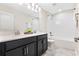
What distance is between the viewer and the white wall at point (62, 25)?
364 centimetres

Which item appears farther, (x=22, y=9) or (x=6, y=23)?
(x=22, y=9)

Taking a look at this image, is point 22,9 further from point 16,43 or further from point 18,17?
point 16,43

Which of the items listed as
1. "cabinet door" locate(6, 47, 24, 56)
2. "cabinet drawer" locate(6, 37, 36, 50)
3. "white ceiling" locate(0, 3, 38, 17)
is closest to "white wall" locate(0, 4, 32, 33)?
"white ceiling" locate(0, 3, 38, 17)

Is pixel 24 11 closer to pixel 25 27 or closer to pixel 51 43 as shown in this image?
pixel 25 27

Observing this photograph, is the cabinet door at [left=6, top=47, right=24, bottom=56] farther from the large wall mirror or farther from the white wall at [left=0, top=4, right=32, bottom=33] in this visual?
the white wall at [left=0, top=4, right=32, bottom=33]

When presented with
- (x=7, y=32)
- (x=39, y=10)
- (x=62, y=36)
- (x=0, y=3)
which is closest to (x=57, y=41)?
(x=62, y=36)

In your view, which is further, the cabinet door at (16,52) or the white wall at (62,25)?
the white wall at (62,25)

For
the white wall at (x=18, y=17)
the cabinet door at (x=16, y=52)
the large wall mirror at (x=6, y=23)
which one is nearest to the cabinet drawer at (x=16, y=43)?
the cabinet door at (x=16, y=52)

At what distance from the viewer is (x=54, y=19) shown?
12.0 feet

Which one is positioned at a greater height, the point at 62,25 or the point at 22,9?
the point at 22,9

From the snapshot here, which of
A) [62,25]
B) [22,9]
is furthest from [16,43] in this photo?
[62,25]

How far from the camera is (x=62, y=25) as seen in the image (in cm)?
413

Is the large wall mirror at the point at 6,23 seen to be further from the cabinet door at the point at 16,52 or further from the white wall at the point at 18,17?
the cabinet door at the point at 16,52

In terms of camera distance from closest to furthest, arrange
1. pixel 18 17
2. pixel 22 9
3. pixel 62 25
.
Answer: pixel 18 17
pixel 22 9
pixel 62 25
